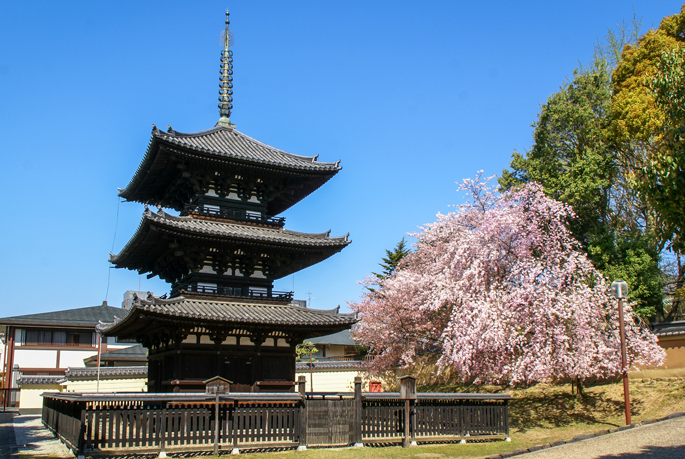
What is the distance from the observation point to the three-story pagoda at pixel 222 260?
1970cm

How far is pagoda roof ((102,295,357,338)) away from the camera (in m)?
18.5

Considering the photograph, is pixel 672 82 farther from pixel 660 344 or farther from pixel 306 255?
pixel 660 344

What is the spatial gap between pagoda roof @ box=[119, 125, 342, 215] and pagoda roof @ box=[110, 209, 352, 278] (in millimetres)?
2332

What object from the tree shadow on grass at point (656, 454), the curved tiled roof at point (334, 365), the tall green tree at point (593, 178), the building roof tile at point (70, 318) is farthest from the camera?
the building roof tile at point (70, 318)

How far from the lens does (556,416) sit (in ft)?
75.9

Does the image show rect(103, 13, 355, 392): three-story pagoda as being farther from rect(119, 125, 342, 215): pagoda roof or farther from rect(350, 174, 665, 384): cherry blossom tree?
rect(350, 174, 665, 384): cherry blossom tree

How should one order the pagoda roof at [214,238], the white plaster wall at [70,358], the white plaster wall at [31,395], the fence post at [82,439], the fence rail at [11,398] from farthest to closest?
the white plaster wall at [70,358] → the fence rail at [11,398] → the white plaster wall at [31,395] → the pagoda roof at [214,238] → the fence post at [82,439]

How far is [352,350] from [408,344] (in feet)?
83.0

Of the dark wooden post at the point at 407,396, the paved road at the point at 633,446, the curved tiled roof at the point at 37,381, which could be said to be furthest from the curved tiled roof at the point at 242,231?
the curved tiled roof at the point at 37,381

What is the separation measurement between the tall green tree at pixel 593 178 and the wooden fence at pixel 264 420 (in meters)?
12.8

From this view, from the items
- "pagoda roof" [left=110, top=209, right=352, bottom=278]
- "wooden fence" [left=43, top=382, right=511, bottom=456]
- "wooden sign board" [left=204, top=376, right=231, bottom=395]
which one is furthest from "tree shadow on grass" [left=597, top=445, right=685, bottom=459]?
"pagoda roof" [left=110, top=209, right=352, bottom=278]

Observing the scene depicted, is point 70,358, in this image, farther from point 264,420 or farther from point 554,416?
point 554,416

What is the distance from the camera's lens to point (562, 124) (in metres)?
33.4

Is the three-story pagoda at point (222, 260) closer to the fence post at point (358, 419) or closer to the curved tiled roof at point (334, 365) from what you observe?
the fence post at point (358, 419)
